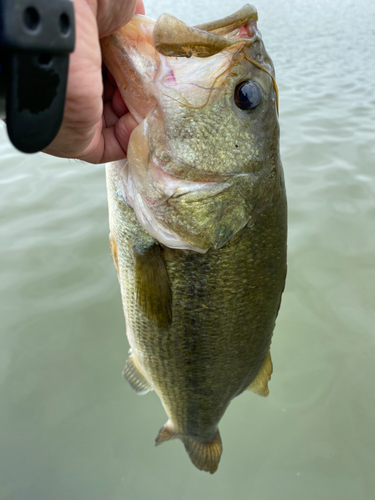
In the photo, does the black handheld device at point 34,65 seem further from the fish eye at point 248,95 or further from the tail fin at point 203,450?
the tail fin at point 203,450

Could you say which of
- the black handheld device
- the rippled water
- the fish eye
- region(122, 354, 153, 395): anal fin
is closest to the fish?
the fish eye

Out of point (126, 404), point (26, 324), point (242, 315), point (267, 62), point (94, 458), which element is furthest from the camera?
point (26, 324)

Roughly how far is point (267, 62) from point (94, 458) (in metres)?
2.24

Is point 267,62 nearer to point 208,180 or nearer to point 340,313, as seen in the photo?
point 208,180

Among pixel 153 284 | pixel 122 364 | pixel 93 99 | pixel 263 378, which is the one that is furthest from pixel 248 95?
pixel 122 364

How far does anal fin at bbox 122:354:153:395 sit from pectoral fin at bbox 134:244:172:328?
0.65m

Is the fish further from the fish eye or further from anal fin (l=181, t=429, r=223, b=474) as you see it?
anal fin (l=181, t=429, r=223, b=474)

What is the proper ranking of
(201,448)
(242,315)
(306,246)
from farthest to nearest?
(306,246), (201,448), (242,315)

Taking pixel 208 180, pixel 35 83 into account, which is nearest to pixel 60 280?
pixel 208 180

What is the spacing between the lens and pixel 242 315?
1.53m

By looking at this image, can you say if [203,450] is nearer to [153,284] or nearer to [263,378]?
[263,378]

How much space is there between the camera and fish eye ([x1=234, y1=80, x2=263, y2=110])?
1169 millimetres

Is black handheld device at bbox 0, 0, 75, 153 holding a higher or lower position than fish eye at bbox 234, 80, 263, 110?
higher

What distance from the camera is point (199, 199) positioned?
1.24 m
